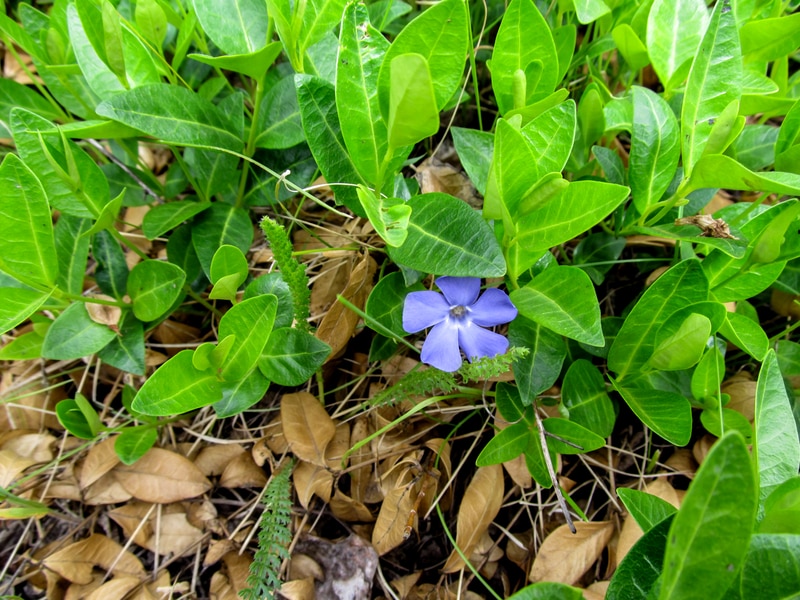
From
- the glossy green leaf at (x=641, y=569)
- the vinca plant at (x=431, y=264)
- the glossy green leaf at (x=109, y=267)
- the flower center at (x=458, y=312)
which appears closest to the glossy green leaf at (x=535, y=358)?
the vinca plant at (x=431, y=264)

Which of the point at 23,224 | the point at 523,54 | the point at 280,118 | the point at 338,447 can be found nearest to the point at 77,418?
the point at 23,224

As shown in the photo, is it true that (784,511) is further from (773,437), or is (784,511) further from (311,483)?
(311,483)

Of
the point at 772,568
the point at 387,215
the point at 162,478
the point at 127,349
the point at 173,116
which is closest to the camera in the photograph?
the point at 772,568

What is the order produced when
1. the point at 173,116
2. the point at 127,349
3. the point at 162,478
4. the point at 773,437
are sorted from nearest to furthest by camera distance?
1. the point at 773,437
2. the point at 173,116
3. the point at 127,349
4. the point at 162,478

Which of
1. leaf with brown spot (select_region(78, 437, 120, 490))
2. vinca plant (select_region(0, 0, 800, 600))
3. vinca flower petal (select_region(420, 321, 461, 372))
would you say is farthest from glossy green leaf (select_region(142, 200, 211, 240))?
vinca flower petal (select_region(420, 321, 461, 372))

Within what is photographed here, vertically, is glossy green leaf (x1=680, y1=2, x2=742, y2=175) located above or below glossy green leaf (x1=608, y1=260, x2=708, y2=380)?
above

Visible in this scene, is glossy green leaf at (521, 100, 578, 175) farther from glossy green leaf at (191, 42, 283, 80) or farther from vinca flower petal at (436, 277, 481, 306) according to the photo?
glossy green leaf at (191, 42, 283, 80)

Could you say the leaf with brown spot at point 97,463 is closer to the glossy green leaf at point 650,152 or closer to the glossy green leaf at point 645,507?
the glossy green leaf at point 645,507
